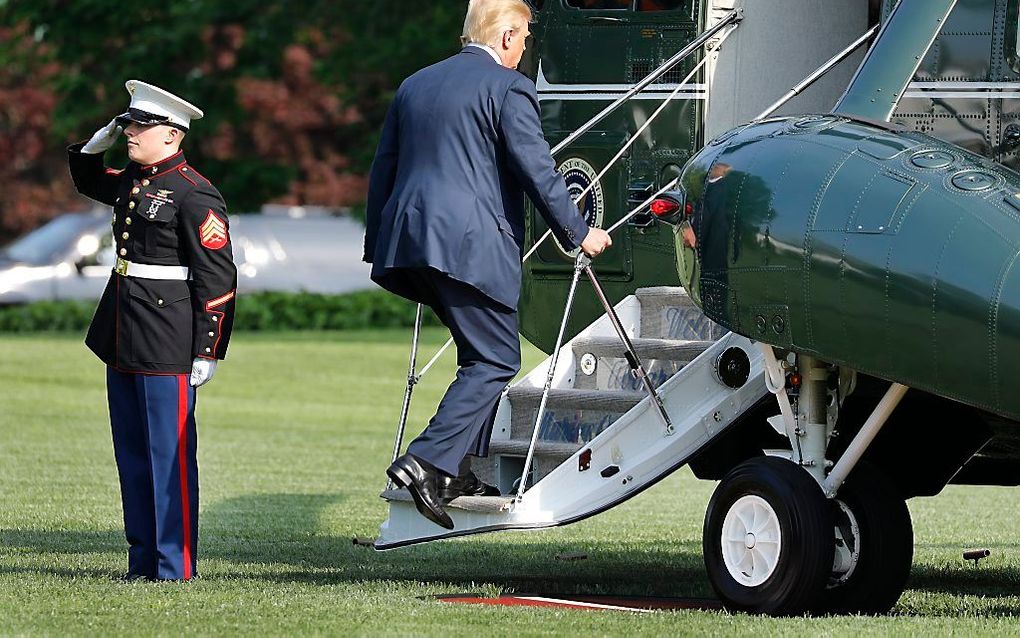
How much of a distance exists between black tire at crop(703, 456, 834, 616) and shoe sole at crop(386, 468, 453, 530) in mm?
1033

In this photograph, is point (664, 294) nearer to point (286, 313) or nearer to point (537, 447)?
point (537, 447)

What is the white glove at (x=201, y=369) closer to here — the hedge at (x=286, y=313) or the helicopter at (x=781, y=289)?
the helicopter at (x=781, y=289)

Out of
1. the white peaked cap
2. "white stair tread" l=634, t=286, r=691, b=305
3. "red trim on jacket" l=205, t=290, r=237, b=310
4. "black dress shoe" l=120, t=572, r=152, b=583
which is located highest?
the white peaked cap

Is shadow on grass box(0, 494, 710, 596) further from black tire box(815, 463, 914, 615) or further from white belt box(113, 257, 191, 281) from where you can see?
black tire box(815, 463, 914, 615)

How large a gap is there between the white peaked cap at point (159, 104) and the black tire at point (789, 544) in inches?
107

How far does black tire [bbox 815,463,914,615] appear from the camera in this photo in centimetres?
677

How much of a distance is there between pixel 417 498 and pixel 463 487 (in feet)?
1.14

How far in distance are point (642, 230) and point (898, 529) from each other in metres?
2.51

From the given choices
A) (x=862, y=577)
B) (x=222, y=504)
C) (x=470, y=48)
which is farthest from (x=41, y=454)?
(x=862, y=577)

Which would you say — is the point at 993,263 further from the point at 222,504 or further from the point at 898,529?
the point at 222,504

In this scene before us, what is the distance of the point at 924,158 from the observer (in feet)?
20.9

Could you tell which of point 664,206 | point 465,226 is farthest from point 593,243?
point 465,226

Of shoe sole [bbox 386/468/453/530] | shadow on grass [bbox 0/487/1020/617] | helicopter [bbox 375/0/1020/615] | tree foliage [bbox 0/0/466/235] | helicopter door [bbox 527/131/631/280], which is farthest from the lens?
tree foliage [bbox 0/0/466/235]

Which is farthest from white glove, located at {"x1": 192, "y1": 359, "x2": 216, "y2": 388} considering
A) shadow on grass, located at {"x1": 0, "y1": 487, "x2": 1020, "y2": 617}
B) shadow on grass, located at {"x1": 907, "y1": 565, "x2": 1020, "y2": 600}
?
shadow on grass, located at {"x1": 907, "y1": 565, "x2": 1020, "y2": 600}
